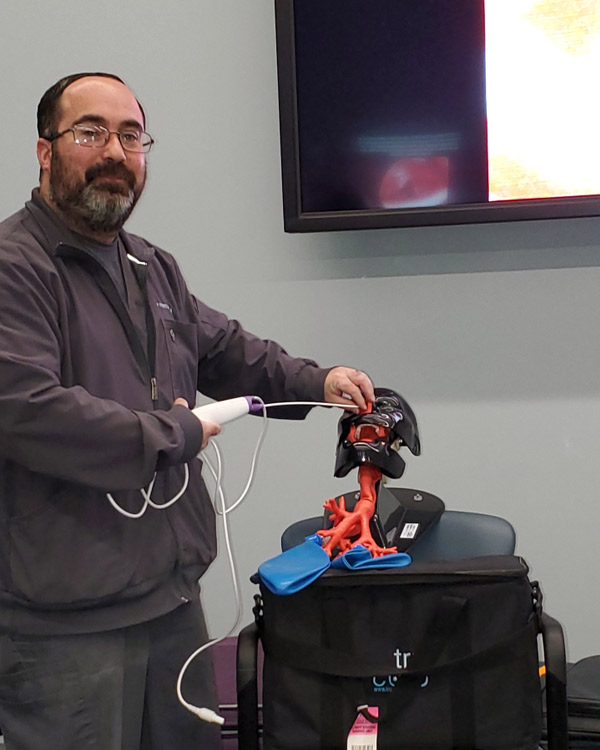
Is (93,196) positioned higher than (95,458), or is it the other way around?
(93,196)

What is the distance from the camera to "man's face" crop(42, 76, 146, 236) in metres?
1.60

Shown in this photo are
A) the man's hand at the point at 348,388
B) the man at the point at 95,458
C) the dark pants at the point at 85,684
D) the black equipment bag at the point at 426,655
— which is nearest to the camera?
the black equipment bag at the point at 426,655

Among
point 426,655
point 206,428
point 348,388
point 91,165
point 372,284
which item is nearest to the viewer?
point 426,655

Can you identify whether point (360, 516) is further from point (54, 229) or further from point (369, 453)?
point (54, 229)

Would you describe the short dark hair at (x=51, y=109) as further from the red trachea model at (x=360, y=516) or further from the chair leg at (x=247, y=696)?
the chair leg at (x=247, y=696)

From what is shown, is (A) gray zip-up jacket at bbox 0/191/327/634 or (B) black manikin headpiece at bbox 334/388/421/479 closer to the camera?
(A) gray zip-up jacket at bbox 0/191/327/634

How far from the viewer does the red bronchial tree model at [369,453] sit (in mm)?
1557

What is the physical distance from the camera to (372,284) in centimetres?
246

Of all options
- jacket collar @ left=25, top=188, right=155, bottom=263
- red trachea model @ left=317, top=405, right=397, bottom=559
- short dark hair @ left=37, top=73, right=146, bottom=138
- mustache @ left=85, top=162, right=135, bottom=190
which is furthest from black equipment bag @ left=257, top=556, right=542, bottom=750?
short dark hair @ left=37, top=73, right=146, bottom=138

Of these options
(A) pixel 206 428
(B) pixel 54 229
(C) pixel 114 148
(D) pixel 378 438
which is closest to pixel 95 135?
(C) pixel 114 148

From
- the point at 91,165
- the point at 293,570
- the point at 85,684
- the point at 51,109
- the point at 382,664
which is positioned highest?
the point at 51,109

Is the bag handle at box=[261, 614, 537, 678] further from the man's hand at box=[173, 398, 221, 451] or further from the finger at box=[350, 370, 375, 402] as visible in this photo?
the finger at box=[350, 370, 375, 402]

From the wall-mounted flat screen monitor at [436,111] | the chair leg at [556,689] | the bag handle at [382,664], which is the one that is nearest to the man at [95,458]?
the bag handle at [382,664]

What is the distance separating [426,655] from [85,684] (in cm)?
57
